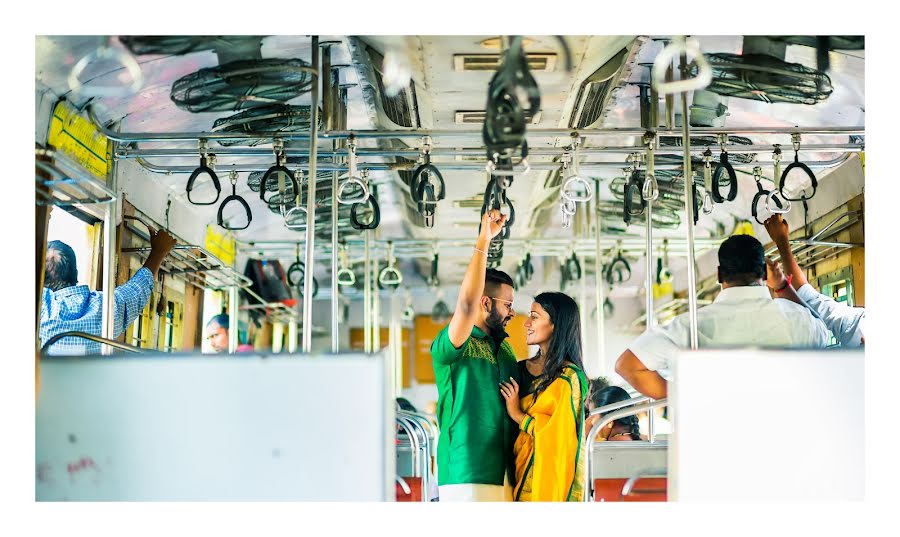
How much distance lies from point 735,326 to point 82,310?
2.97 meters

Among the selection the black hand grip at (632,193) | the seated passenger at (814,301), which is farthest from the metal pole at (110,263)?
the seated passenger at (814,301)

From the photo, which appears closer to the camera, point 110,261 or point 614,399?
point 110,261

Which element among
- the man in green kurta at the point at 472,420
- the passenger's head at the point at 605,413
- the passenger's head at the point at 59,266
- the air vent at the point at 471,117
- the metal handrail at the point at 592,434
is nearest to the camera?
the metal handrail at the point at 592,434

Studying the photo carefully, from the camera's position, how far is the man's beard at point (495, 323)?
4336mm

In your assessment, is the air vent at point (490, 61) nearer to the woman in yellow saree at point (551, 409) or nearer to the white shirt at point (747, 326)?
the woman in yellow saree at point (551, 409)

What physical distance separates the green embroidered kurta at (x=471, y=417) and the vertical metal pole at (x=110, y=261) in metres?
1.59

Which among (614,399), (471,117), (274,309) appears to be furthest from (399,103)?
(274,309)

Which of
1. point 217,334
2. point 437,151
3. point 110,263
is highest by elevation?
point 437,151

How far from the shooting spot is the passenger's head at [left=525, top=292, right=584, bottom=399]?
4.21m

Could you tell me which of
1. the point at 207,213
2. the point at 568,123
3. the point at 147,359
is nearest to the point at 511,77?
the point at 147,359

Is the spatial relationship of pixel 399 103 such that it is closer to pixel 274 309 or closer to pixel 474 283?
pixel 474 283

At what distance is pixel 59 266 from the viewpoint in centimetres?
455

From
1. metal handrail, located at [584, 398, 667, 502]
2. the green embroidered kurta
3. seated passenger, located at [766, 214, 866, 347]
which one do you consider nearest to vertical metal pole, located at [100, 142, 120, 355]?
the green embroidered kurta

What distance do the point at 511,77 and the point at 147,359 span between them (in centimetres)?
141
